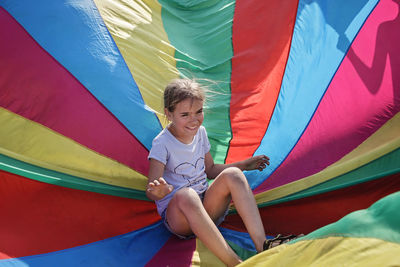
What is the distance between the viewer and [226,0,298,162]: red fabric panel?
2.34m

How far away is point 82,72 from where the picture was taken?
7.16 ft

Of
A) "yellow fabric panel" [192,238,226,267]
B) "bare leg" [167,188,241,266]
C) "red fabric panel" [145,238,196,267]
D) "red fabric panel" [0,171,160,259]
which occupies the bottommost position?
"red fabric panel" [145,238,196,267]

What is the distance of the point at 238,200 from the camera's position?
1.63 metres

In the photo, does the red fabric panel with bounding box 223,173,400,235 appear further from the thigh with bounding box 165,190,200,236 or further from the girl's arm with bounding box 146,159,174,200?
the girl's arm with bounding box 146,159,174,200

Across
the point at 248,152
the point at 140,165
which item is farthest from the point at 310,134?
the point at 140,165

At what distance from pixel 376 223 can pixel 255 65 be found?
155 centimetres

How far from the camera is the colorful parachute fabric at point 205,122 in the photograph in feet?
5.33

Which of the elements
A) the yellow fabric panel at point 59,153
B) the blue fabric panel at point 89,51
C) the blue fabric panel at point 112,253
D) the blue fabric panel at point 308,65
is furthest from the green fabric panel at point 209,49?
the blue fabric panel at point 112,253

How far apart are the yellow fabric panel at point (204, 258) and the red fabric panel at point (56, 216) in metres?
0.30

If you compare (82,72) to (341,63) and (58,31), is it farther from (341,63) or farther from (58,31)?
(341,63)

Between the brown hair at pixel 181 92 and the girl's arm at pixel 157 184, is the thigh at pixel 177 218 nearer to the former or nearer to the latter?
the girl's arm at pixel 157 184

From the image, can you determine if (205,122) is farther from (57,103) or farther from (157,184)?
(157,184)

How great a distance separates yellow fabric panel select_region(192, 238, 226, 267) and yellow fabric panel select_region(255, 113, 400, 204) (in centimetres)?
32

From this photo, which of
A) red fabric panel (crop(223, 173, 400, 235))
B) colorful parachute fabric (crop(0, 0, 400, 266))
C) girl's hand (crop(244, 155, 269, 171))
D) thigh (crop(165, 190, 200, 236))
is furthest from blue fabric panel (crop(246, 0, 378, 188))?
thigh (crop(165, 190, 200, 236))
